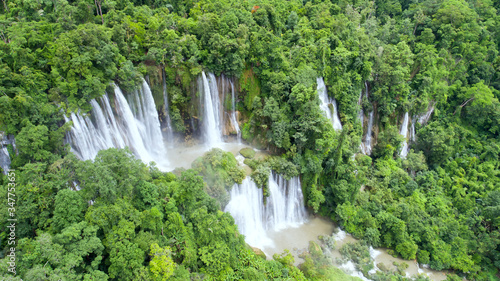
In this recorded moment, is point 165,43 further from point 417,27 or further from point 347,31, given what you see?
point 417,27

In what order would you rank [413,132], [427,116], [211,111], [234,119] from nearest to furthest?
1. [211,111]
2. [234,119]
3. [413,132]
4. [427,116]

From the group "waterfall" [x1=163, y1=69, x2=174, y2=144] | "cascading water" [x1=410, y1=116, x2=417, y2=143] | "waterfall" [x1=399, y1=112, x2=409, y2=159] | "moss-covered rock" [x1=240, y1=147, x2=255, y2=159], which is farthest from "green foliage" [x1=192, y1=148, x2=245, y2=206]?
"cascading water" [x1=410, y1=116, x2=417, y2=143]

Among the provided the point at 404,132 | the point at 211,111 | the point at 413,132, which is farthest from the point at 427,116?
the point at 211,111

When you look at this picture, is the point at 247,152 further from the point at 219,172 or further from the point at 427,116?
the point at 427,116

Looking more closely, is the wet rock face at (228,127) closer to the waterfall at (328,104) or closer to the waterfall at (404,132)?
the waterfall at (328,104)

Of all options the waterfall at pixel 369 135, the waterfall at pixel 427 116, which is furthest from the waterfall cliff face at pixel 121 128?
the waterfall at pixel 427 116

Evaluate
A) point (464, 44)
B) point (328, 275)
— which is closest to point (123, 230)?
point (328, 275)
